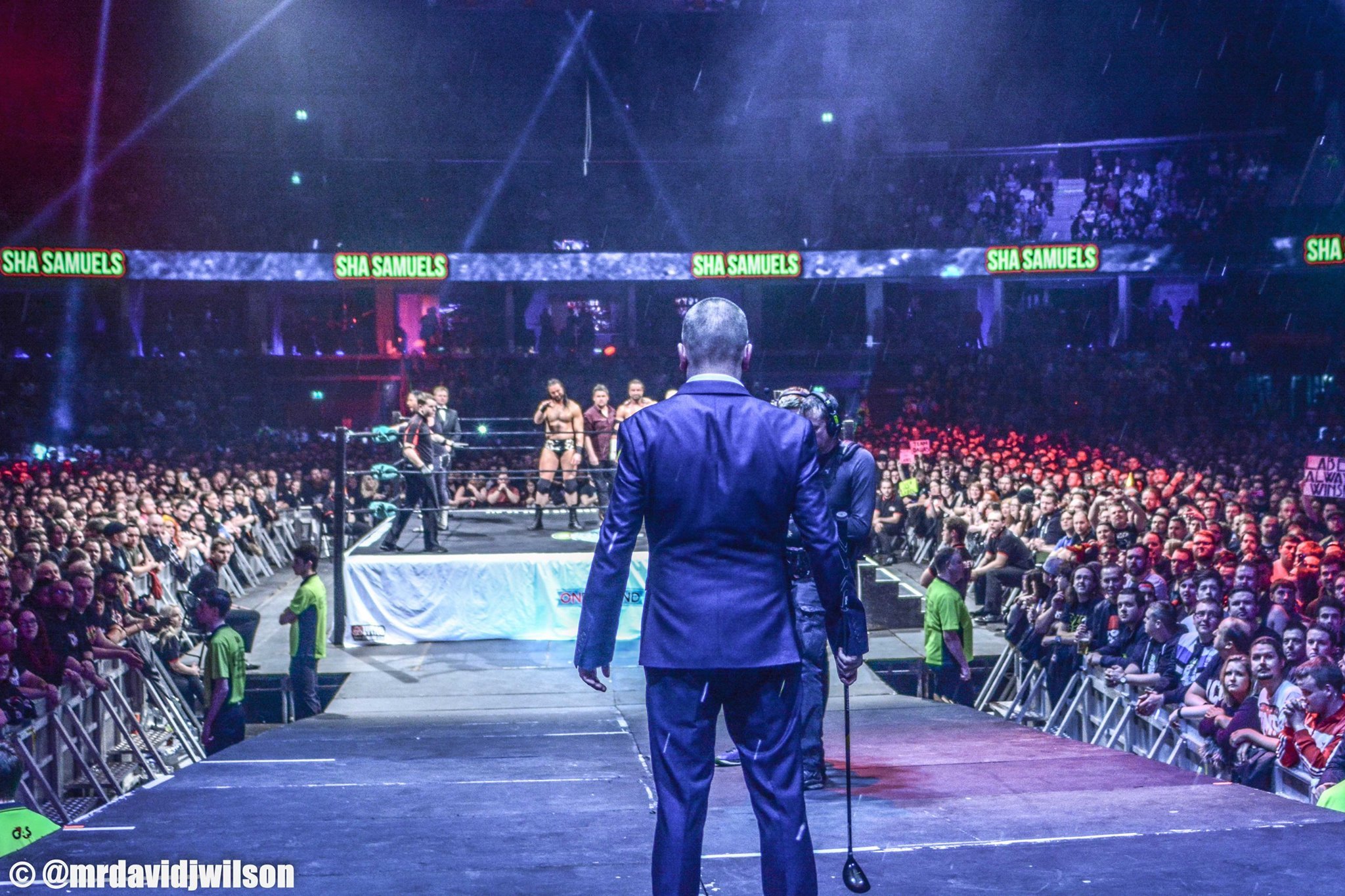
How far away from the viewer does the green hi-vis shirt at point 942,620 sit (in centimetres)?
884

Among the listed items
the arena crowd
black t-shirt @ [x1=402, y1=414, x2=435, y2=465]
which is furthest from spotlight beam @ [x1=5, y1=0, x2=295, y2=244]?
the arena crowd

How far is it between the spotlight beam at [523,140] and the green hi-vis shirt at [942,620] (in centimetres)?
2059

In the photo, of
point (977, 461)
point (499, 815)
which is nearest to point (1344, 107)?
point (977, 461)

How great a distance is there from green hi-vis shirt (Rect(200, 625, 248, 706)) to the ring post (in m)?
2.69

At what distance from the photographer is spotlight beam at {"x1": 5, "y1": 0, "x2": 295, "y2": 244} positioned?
27.7 m

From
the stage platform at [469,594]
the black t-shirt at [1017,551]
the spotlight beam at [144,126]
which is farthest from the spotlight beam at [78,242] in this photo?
the black t-shirt at [1017,551]

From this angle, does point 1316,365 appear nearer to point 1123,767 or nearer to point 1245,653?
point 1245,653

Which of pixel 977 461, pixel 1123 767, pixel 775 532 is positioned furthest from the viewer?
pixel 977 461

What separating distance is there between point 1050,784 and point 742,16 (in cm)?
2983

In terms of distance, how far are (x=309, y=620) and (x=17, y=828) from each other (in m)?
4.29

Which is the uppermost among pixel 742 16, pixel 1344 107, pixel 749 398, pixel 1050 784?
pixel 742 16

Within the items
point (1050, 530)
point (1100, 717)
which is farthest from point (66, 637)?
point (1050, 530)

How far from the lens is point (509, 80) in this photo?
31594mm

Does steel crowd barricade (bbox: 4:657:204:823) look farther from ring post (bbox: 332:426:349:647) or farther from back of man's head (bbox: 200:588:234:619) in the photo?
ring post (bbox: 332:426:349:647)
